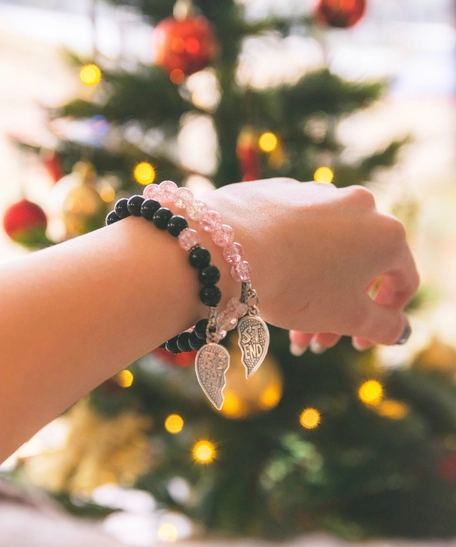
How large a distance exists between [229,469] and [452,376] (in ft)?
1.78

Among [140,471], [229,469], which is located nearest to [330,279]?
[229,469]

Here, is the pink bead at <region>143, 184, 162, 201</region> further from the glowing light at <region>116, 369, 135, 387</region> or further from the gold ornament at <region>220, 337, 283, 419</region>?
the glowing light at <region>116, 369, 135, 387</region>

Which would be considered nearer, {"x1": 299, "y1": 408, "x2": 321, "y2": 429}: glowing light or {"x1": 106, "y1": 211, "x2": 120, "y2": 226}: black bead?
{"x1": 106, "y1": 211, "x2": 120, "y2": 226}: black bead

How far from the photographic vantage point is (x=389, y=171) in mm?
1106

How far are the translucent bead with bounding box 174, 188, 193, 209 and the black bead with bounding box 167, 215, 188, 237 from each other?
0.08ft

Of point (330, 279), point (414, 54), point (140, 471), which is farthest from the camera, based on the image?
point (414, 54)

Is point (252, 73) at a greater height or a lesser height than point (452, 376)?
greater

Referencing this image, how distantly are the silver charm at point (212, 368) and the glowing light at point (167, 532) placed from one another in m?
0.78

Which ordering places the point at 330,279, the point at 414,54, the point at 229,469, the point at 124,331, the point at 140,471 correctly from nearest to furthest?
1. the point at 124,331
2. the point at 330,279
3. the point at 229,469
4. the point at 140,471
5. the point at 414,54

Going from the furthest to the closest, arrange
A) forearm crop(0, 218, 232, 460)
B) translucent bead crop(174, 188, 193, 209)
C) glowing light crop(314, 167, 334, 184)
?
glowing light crop(314, 167, 334, 184), translucent bead crop(174, 188, 193, 209), forearm crop(0, 218, 232, 460)

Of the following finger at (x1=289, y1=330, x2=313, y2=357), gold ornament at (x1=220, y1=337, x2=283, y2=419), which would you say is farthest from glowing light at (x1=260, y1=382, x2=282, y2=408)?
finger at (x1=289, y1=330, x2=313, y2=357)

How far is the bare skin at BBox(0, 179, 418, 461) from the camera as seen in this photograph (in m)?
0.34

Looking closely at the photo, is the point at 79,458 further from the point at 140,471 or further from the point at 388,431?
the point at 388,431

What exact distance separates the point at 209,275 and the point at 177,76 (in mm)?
682
